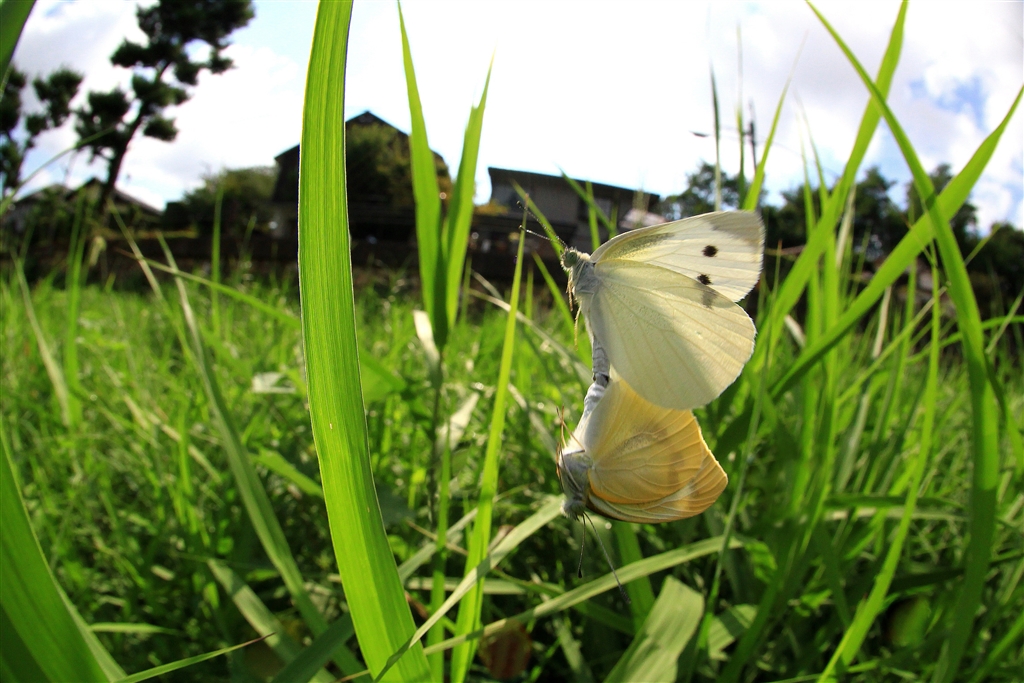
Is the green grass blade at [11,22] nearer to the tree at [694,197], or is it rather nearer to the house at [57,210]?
the tree at [694,197]

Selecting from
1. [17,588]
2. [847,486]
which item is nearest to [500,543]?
[17,588]

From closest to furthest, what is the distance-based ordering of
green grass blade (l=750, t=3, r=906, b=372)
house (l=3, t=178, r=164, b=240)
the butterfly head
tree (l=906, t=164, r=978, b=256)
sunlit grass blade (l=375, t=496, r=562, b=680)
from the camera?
1. the butterfly head
2. sunlit grass blade (l=375, t=496, r=562, b=680)
3. green grass blade (l=750, t=3, r=906, b=372)
4. tree (l=906, t=164, r=978, b=256)
5. house (l=3, t=178, r=164, b=240)

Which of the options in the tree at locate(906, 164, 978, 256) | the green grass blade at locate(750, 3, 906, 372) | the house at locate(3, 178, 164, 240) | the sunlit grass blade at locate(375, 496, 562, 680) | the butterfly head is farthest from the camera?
the house at locate(3, 178, 164, 240)

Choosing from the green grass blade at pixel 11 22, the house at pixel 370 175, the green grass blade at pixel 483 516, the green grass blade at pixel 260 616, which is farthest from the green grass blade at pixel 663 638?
the green grass blade at pixel 11 22

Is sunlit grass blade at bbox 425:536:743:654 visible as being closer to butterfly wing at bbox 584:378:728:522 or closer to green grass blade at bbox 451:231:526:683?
green grass blade at bbox 451:231:526:683

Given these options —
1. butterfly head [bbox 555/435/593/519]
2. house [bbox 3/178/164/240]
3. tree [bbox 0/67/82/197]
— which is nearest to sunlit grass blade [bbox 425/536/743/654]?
butterfly head [bbox 555/435/593/519]

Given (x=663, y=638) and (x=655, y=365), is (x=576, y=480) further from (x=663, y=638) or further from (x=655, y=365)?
(x=663, y=638)


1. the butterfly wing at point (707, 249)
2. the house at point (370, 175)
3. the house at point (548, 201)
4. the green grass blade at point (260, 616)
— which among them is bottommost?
the green grass blade at point (260, 616)

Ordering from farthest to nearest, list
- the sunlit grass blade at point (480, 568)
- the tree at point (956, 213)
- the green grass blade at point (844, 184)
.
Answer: the tree at point (956, 213)
the green grass blade at point (844, 184)
the sunlit grass blade at point (480, 568)
